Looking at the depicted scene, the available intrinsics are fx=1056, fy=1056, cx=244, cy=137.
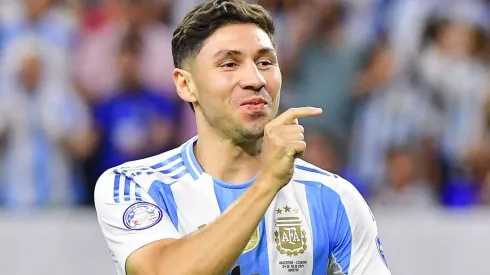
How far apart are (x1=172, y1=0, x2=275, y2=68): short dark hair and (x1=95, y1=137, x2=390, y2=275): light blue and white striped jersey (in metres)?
0.48

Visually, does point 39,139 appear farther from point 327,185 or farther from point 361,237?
point 361,237

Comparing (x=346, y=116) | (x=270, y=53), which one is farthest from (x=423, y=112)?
(x=270, y=53)

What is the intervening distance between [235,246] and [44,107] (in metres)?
4.20

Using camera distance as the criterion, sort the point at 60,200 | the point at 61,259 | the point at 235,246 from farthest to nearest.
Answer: the point at 60,200, the point at 61,259, the point at 235,246

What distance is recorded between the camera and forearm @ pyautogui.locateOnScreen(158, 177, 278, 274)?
3239 mm

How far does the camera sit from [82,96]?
7.30m

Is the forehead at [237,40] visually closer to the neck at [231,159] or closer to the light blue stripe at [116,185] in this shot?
the neck at [231,159]

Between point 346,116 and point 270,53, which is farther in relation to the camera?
point 346,116

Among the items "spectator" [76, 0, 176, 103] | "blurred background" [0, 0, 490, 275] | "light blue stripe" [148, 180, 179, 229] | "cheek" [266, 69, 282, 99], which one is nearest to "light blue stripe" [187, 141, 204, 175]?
"light blue stripe" [148, 180, 179, 229]

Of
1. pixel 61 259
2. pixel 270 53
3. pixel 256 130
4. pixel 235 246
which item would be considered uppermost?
pixel 270 53

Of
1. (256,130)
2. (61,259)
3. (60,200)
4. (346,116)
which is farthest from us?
(346,116)

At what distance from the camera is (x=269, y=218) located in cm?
380

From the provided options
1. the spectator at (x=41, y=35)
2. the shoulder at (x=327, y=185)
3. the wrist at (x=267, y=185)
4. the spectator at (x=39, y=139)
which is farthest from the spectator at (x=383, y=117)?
the wrist at (x=267, y=185)

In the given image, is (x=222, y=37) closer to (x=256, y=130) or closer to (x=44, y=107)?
(x=256, y=130)
